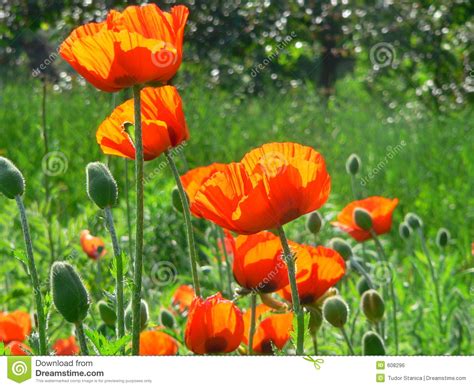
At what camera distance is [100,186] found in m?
0.47

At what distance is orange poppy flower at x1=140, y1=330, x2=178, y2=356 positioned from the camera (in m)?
0.61

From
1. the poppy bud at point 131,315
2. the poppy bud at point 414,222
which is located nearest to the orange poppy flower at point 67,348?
the poppy bud at point 131,315

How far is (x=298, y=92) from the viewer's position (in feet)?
10.7

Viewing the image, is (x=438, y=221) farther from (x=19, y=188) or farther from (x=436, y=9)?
(x=19, y=188)

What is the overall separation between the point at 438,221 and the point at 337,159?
524 millimetres

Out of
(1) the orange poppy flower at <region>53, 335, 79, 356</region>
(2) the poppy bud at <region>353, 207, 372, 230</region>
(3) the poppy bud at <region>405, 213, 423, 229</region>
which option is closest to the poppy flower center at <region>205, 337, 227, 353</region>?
(1) the orange poppy flower at <region>53, 335, 79, 356</region>

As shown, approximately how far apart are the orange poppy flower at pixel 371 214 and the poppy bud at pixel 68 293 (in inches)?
18.1

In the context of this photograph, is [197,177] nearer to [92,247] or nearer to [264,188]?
[264,188]

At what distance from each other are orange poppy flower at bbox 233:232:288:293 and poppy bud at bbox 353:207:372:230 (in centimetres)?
28
